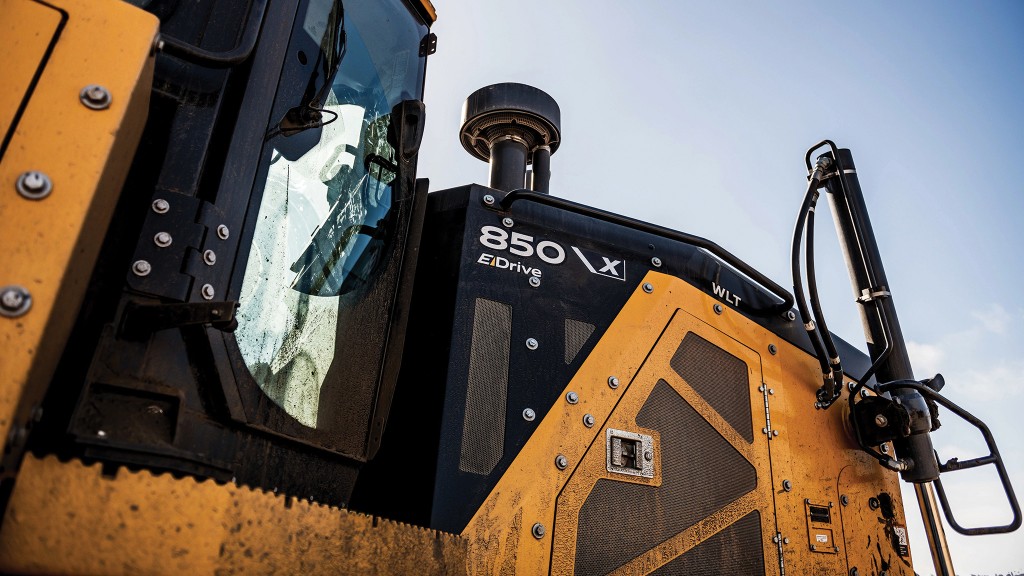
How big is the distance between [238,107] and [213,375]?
57 cm

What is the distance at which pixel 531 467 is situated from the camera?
2.21 m

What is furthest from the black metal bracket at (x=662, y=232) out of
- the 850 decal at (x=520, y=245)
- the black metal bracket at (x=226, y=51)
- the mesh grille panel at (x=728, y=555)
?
the black metal bracket at (x=226, y=51)

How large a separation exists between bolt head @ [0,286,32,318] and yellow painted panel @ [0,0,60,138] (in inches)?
9.7

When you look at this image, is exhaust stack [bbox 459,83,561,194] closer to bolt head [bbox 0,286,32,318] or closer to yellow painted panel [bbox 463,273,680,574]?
yellow painted panel [bbox 463,273,680,574]

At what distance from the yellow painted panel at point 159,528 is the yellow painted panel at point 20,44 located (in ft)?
1.66

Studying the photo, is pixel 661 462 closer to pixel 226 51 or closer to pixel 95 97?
pixel 226 51

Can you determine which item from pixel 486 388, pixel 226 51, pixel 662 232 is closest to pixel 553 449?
pixel 486 388

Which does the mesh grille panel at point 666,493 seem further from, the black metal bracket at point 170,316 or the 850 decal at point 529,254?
the black metal bracket at point 170,316

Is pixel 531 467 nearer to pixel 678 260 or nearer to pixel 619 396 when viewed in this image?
pixel 619 396

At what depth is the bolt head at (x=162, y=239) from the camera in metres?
1.39

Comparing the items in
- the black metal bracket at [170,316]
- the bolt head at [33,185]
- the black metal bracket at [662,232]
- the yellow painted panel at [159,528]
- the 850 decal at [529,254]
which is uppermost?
the black metal bracket at [662,232]

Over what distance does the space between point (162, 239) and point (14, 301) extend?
447 millimetres

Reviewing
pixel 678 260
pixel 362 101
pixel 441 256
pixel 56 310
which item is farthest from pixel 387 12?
pixel 56 310

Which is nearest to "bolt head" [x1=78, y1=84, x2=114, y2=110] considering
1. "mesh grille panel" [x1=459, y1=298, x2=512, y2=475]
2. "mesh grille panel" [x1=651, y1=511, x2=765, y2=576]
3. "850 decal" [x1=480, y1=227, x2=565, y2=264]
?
"mesh grille panel" [x1=459, y1=298, x2=512, y2=475]
